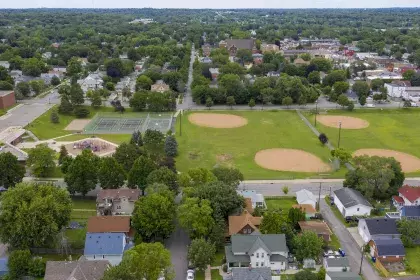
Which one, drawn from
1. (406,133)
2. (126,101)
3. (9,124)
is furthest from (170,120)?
(406,133)

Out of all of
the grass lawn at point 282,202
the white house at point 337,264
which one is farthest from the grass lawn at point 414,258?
the grass lawn at point 282,202

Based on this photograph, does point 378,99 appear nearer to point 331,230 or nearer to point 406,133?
point 406,133

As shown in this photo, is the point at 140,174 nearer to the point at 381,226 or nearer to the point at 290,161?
the point at 290,161

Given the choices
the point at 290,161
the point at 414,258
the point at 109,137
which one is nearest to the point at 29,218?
the point at 414,258

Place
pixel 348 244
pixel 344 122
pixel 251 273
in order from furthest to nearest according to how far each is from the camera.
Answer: pixel 344 122, pixel 348 244, pixel 251 273

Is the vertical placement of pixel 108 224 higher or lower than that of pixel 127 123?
higher

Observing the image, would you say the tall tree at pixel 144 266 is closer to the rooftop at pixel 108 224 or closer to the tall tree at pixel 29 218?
the rooftop at pixel 108 224
